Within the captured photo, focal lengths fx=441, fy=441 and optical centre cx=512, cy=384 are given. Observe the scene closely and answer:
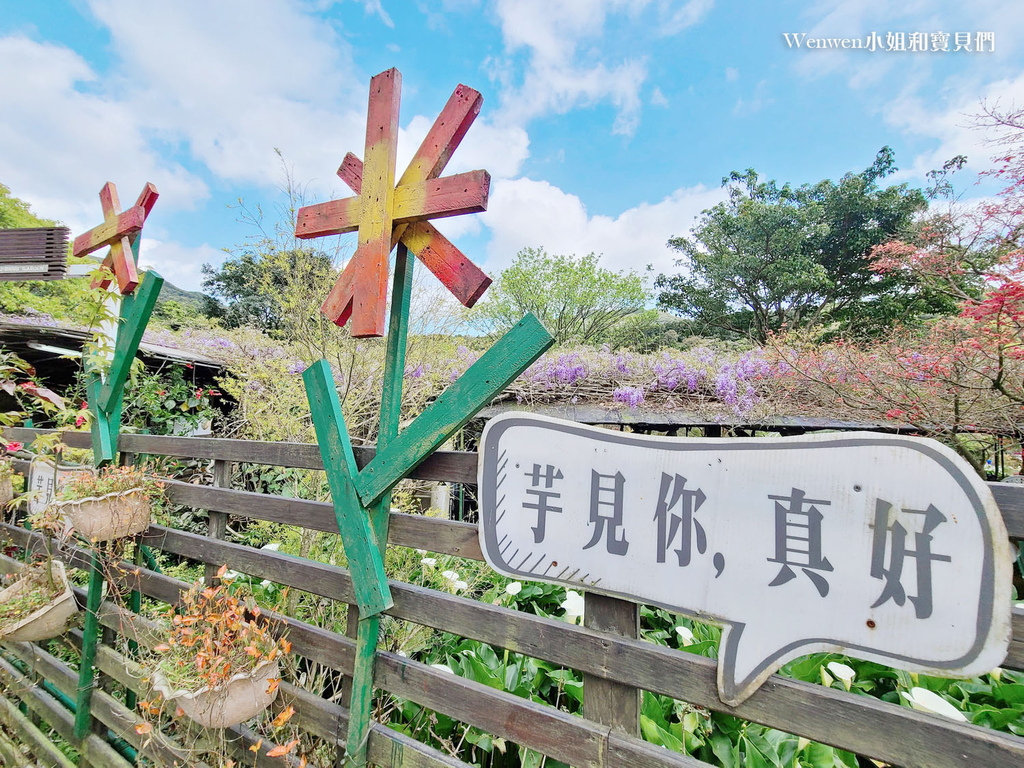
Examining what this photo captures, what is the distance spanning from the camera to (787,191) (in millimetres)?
16453

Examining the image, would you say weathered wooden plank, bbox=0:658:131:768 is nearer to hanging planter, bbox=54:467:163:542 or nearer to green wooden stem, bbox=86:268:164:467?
hanging planter, bbox=54:467:163:542

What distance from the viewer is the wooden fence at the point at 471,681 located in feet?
2.40

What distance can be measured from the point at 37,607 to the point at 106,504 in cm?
80

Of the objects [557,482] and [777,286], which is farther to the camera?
[777,286]

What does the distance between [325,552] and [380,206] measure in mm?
2472

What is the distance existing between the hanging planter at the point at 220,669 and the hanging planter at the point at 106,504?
65cm

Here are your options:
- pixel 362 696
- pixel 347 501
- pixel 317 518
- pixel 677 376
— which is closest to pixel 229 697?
pixel 362 696

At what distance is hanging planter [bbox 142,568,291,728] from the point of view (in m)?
1.24

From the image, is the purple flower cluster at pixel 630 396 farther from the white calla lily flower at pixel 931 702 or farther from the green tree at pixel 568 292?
the green tree at pixel 568 292

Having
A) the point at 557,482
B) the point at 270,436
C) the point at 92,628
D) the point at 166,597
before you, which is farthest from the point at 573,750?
the point at 270,436

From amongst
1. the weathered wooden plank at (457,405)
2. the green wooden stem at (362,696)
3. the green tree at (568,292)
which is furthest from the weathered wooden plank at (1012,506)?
the green tree at (568,292)

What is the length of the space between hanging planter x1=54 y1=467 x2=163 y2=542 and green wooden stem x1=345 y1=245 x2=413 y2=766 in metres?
1.18

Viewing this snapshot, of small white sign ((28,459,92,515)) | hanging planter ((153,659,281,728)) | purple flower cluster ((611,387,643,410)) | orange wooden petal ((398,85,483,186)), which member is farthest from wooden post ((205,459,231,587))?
purple flower cluster ((611,387,643,410))

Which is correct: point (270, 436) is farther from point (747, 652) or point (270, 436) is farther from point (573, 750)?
point (747, 652)
